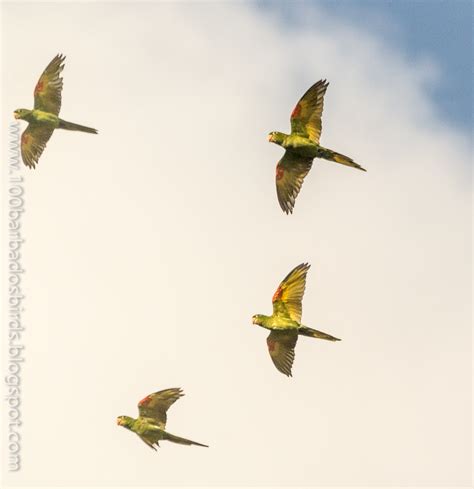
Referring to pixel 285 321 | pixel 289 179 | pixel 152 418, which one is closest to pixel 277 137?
pixel 289 179

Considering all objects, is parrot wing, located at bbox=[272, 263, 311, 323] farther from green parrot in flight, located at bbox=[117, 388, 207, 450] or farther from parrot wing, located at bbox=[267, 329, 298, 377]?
green parrot in flight, located at bbox=[117, 388, 207, 450]

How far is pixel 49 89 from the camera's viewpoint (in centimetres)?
5456

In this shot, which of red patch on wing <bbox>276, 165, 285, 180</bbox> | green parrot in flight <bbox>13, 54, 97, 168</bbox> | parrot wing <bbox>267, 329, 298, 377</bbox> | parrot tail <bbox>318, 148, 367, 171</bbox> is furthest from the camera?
green parrot in flight <bbox>13, 54, 97, 168</bbox>

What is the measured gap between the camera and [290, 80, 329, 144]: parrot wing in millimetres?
51000

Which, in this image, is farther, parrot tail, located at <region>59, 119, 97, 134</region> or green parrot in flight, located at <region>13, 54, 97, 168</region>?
green parrot in flight, located at <region>13, 54, 97, 168</region>

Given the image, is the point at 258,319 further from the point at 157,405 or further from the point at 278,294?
the point at 157,405

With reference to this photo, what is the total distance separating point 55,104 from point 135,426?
13464 millimetres

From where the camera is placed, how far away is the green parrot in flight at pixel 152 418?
51.7 m

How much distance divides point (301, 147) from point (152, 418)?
470 inches

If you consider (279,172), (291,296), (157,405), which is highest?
(279,172)

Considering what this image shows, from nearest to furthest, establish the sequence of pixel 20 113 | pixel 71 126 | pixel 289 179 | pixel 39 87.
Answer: pixel 289 179 < pixel 71 126 < pixel 39 87 < pixel 20 113

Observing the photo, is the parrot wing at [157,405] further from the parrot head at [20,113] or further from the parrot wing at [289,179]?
the parrot head at [20,113]

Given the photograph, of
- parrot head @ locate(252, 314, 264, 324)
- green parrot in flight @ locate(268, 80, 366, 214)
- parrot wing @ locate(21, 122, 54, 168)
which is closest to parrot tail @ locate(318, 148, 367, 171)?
green parrot in flight @ locate(268, 80, 366, 214)

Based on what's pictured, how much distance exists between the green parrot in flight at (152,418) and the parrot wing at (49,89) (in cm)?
1245
